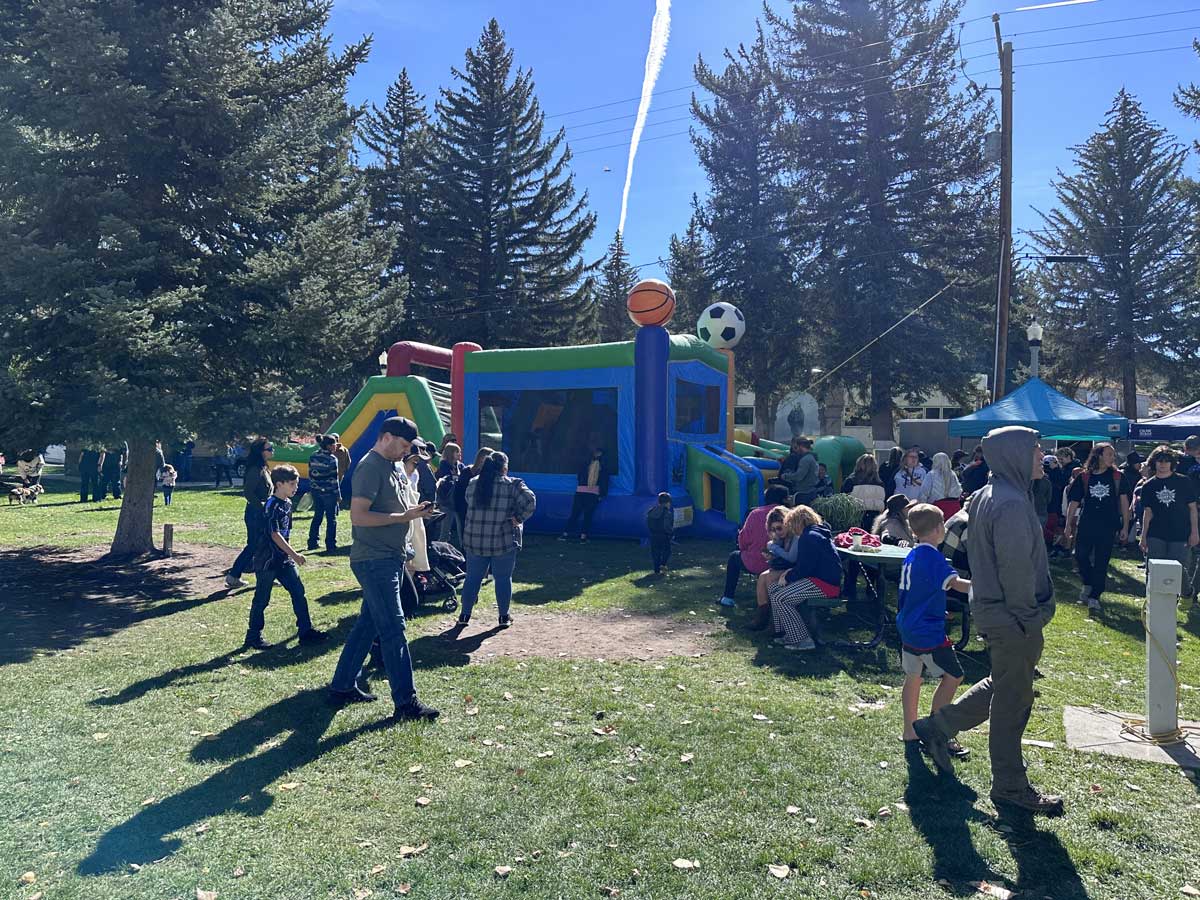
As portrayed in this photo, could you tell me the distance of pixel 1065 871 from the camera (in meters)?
3.64

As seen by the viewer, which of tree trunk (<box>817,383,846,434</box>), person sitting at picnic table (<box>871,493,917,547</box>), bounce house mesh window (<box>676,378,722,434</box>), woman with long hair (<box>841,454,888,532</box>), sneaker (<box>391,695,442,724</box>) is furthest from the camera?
tree trunk (<box>817,383,846,434</box>)

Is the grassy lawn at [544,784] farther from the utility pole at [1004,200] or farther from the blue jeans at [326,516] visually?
the utility pole at [1004,200]

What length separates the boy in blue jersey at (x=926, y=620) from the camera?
4.95m

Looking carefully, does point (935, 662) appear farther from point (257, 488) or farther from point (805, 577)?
point (257, 488)

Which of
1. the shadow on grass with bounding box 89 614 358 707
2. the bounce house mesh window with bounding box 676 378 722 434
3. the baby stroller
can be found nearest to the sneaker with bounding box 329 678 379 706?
the shadow on grass with bounding box 89 614 358 707

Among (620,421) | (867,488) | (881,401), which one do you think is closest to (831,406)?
(881,401)

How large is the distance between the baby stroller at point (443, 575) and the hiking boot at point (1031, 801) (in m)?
5.82

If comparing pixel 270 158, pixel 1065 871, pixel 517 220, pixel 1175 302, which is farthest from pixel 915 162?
pixel 1065 871

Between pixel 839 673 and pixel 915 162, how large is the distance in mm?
29095

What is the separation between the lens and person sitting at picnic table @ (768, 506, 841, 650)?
7.36m

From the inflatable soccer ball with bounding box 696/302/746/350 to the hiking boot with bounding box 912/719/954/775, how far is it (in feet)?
42.6

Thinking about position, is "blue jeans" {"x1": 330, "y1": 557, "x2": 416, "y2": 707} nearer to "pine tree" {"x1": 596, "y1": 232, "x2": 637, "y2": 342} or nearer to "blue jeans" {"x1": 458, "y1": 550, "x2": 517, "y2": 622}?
"blue jeans" {"x1": 458, "y1": 550, "x2": 517, "y2": 622}

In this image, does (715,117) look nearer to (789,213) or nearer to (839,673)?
(789,213)

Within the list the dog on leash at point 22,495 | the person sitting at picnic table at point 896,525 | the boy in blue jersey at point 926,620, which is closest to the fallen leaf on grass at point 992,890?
the boy in blue jersey at point 926,620
